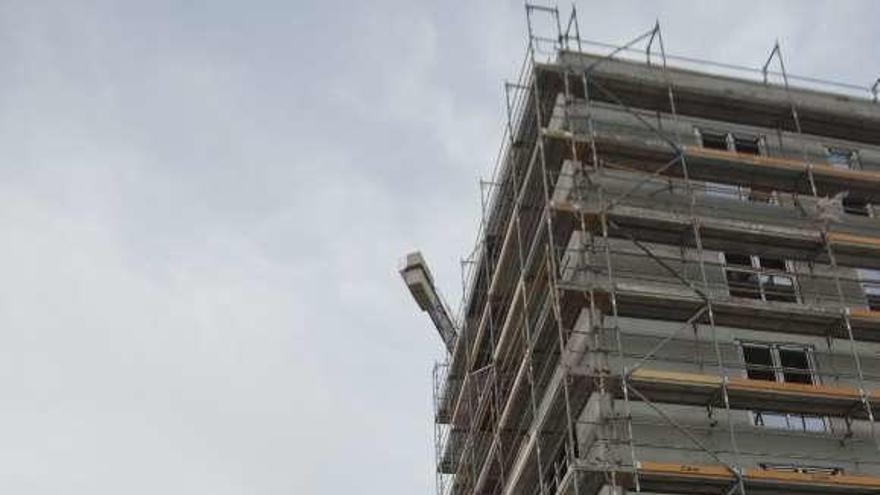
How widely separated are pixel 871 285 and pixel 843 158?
433 cm

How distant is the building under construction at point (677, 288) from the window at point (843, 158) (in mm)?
55

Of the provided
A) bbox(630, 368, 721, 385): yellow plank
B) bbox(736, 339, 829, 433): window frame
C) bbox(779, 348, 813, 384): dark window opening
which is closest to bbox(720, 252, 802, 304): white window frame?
bbox(736, 339, 829, 433): window frame

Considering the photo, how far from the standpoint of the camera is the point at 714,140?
118 feet

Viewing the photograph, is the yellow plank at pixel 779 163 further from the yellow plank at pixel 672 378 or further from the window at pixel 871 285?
the yellow plank at pixel 672 378

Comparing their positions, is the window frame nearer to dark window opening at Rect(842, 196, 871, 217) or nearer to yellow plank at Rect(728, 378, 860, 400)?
yellow plank at Rect(728, 378, 860, 400)

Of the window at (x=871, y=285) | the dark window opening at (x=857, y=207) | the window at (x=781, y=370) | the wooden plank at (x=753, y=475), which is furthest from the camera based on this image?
the dark window opening at (x=857, y=207)

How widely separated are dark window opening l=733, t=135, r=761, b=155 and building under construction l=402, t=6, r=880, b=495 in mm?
51

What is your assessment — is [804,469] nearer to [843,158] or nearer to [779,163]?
[779,163]

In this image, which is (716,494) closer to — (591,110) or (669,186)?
(669,186)

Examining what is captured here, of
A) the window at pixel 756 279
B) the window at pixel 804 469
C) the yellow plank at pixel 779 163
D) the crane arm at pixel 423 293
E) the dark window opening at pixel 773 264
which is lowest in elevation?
the window at pixel 804 469

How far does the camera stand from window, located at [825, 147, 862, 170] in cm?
3659

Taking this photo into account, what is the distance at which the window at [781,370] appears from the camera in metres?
30.6

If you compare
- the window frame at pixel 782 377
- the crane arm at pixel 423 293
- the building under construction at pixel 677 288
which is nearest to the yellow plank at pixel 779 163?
the building under construction at pixel 677 288

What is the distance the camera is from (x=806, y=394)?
2930 centimetres
